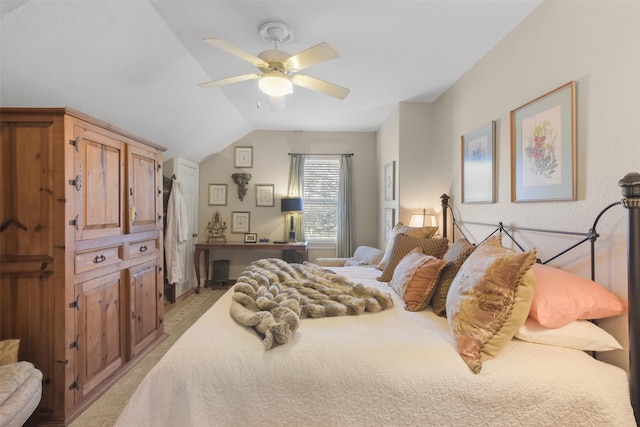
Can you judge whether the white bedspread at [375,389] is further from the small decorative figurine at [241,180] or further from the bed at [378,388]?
the small decorative figurine at [241,180]

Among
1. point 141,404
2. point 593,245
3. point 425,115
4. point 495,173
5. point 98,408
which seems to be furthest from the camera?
point 425,115

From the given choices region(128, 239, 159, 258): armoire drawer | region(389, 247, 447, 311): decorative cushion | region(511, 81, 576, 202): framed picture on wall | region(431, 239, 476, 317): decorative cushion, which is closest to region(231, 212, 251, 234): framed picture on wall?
region(128, 239, 159, 258): armoire drawer

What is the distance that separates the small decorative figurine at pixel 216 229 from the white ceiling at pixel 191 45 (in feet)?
6.42

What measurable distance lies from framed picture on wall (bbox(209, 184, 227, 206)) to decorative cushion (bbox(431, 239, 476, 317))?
3.99 m

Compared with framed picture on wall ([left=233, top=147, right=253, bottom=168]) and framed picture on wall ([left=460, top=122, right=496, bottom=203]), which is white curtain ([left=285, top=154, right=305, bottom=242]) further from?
framed picture on wall ([left=460, top=122, right=496, bottom=203])

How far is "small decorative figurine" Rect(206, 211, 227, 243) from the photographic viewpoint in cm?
482

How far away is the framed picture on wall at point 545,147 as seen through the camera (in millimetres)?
1681

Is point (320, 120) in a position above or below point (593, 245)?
above

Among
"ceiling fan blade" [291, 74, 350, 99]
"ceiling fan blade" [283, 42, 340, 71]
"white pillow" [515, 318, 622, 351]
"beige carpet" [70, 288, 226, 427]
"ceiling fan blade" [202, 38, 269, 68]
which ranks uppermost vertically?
"ceiling fan blade" [202, 38, 269, 68]

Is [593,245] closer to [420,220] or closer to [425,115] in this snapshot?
[420,220]

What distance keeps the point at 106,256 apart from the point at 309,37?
7.38ft

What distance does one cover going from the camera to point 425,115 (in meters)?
3.63

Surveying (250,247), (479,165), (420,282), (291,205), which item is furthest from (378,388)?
(291,205)

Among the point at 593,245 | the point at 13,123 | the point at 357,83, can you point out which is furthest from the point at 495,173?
the point at 13,123
